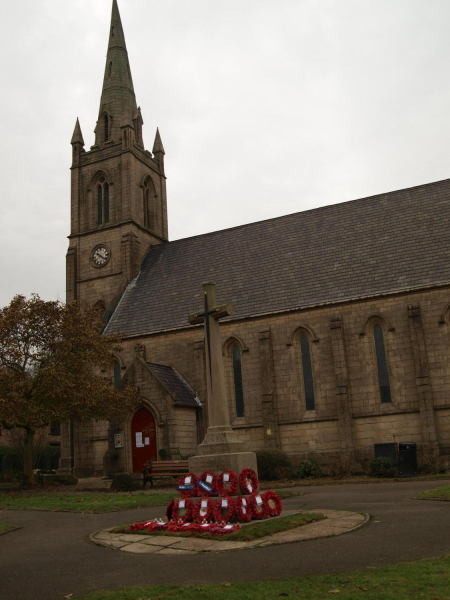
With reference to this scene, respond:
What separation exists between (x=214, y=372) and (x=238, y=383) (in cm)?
1581

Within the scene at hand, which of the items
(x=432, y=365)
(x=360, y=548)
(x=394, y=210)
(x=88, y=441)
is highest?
(x=394, y=210)

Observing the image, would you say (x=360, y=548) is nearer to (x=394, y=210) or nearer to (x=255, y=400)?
(x=255, y=400)

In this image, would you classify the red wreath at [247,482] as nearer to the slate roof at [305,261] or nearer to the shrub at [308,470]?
the shrub at [308,470]

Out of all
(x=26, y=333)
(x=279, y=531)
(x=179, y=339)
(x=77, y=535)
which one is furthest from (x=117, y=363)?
(x=279, y=531)

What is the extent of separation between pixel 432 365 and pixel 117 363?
17079 millimetres

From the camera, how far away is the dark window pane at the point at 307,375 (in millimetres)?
28109

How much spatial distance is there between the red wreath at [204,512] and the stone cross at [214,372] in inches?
81.6

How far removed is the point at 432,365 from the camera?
25.7 meters

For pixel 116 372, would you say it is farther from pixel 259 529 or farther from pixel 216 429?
pixel 259 529

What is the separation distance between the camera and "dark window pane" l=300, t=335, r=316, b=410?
2811 centimetres

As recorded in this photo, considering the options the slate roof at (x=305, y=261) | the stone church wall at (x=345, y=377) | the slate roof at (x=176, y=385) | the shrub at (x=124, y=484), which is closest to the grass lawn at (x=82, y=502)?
the shrub at (x=124, y=484)

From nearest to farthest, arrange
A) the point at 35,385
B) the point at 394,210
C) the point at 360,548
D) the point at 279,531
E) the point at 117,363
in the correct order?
the point at 360,548 → the point at 279,531 → the point at 35,385 → the point at 394,210 → the point at 117,363

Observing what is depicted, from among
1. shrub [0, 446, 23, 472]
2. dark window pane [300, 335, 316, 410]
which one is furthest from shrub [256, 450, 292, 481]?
shrub [0, 446, 23, 472]

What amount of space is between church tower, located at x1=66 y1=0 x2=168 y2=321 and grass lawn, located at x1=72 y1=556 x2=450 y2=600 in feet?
94.0
